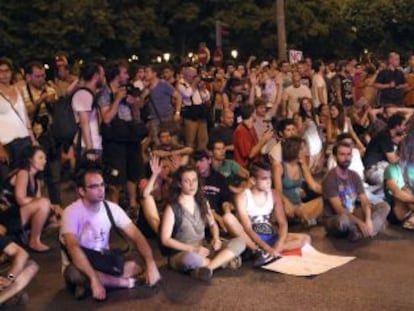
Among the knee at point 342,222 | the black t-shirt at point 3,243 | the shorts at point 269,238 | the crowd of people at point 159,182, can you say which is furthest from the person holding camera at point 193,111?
the black t-shirt at point 3,243

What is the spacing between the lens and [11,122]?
7211 millimetres

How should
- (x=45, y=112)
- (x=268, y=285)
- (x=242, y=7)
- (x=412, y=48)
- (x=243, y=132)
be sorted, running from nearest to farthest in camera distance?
(x=268, y=285) → (x=45, y=112) → (x=243, y=132) → (x=242, y=7) → (x=412, y=48)

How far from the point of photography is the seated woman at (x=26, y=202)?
6754 mm

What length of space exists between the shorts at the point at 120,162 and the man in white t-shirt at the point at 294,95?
176 inches

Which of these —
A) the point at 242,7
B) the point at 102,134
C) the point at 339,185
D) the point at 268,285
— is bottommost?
the point at 268,285

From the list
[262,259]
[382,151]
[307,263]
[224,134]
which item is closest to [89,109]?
[262,259]

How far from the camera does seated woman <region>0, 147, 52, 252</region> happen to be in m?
6.75

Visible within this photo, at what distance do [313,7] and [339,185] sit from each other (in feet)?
90.3

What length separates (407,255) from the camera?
6.59 meters

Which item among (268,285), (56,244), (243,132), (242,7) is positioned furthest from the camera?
(242,7)

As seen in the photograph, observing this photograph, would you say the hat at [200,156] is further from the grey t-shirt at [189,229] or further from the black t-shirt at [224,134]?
the black t-shirt at [224,134]

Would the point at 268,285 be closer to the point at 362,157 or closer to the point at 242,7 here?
the point at 362,157

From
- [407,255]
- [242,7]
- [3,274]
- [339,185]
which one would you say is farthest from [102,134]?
[242,7]

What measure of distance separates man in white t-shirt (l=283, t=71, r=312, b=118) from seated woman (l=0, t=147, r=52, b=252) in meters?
5.85
